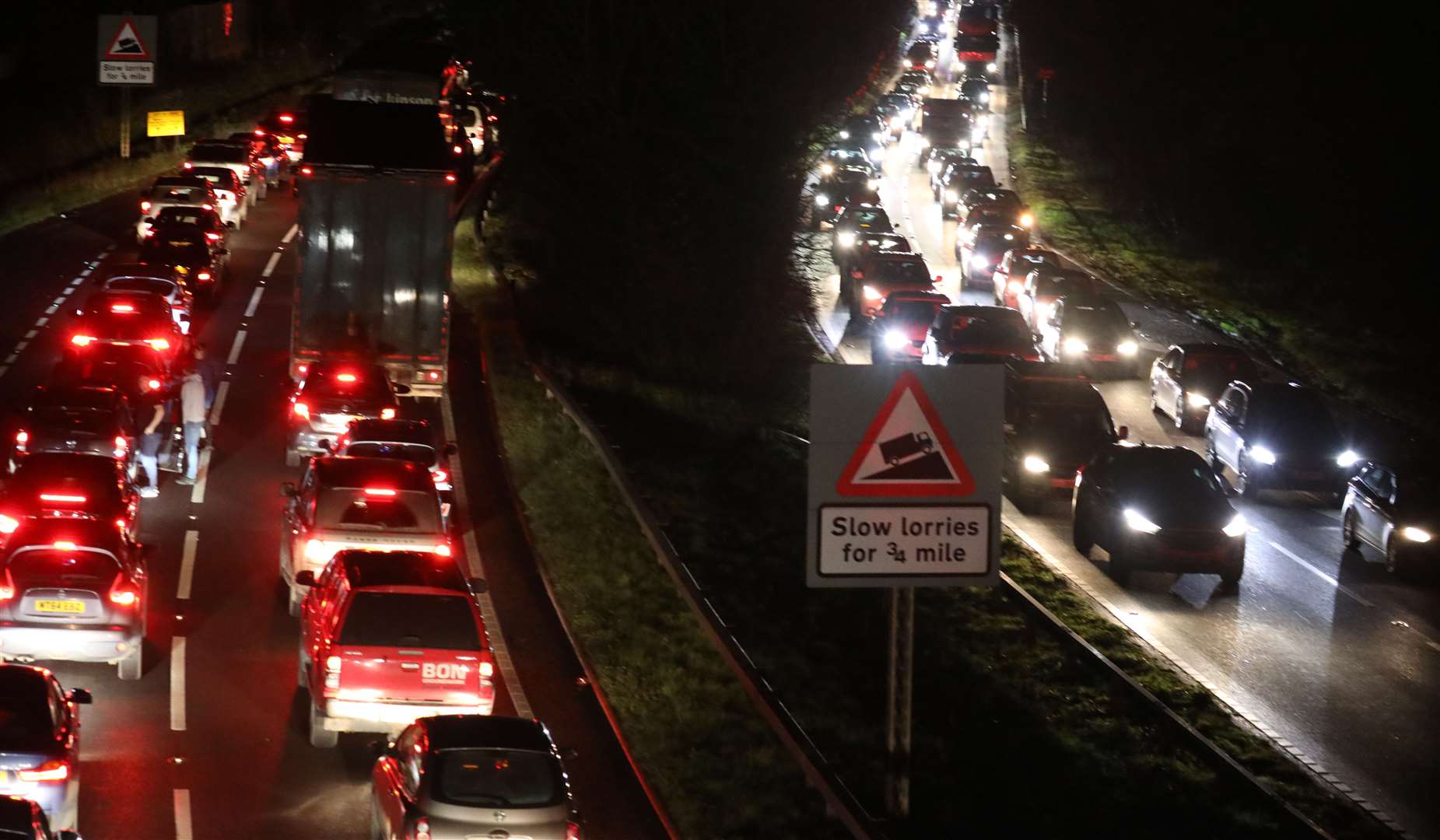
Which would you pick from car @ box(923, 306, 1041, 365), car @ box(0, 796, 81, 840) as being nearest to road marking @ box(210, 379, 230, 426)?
car @ box(923, 306, 1041, 365)

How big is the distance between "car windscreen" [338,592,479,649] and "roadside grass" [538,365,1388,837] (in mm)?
4240

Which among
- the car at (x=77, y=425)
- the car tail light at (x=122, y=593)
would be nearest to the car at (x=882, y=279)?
the car at (x=77, y=425)

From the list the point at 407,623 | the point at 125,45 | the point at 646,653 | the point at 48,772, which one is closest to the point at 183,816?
the point at 48,772

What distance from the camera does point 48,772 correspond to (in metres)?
13.8

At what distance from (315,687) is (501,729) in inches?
154

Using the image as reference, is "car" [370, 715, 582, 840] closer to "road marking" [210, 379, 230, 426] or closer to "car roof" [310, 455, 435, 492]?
"car roof" [310, 455, 435, 492]

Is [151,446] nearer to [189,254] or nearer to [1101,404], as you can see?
[189,254]

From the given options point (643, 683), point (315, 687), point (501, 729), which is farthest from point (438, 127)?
point (501, 729)

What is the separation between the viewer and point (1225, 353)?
37125mm

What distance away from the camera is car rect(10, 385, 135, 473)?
24.8m

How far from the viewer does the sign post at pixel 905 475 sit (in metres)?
11.8

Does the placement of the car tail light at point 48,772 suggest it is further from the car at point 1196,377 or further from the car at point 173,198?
the car at point 173,198

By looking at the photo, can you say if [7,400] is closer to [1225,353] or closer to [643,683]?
[643,683]

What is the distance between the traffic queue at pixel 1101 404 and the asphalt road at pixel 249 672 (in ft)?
18.7
